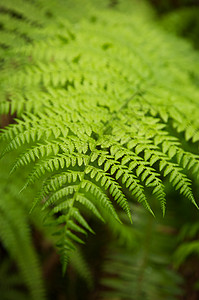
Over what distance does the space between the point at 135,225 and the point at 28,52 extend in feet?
5.52

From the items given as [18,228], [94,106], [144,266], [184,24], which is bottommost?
[18,228]

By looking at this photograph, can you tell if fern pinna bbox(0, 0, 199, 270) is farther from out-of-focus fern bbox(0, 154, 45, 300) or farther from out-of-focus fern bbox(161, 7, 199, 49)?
out-of-focus fern bbox(161, 7, 199, 49)

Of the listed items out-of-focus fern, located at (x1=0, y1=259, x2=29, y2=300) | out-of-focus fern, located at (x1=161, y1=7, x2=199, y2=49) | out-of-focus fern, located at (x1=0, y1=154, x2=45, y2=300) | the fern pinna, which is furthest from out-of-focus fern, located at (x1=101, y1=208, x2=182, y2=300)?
out-of-focus fern, located at (x1=161, y1=7, x2=199, y2=49)

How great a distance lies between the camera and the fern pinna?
0.92 m

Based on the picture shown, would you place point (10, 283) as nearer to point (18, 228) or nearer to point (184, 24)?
point (18, 228)

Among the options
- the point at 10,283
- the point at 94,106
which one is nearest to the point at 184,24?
the point at 94,106

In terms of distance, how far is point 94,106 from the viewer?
1228mm

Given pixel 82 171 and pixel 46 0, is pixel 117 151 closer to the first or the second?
pixel 82 171

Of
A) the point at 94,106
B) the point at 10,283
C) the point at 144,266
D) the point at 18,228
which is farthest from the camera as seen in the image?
the point at 10,283

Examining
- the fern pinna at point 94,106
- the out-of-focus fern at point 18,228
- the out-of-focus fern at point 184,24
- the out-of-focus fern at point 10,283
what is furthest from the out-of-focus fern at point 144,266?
the out-of-focus fern at point 184,24

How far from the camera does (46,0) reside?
2.23 m

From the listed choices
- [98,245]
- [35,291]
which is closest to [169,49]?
[98,245]

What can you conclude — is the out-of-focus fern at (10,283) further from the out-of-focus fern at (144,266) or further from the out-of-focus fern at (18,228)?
the out-of-focus fern at (144,266)

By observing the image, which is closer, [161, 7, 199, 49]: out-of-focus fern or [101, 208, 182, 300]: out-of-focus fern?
[101, 208, 182, 300]: out-of-focus fern
